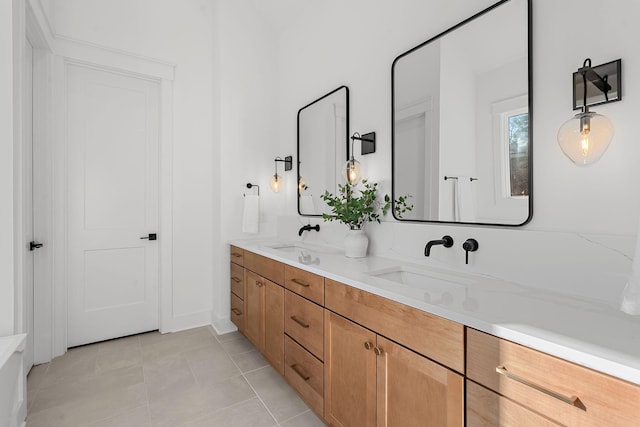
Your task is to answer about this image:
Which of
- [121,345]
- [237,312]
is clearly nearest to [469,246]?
[237,312]

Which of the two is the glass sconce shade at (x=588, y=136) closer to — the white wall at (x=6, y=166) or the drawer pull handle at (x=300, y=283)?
the drawer pull handle at (x=300, y=283)

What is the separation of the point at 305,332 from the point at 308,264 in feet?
1.22

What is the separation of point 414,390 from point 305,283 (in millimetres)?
786

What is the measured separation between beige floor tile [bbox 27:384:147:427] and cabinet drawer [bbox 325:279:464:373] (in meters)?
1.44

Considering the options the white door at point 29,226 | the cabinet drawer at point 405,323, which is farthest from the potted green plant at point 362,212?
the white door at point 29,226

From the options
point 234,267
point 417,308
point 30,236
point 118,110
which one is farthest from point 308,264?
point 118,110

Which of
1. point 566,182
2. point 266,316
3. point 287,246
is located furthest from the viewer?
point 287,246

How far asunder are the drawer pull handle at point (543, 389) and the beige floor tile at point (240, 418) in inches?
53.1

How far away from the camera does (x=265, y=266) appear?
7.18ft

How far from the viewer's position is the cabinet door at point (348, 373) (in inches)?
50.8

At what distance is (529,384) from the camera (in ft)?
2.57

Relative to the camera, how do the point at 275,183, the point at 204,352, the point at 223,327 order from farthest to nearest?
the point at 275,183, the point at 223,327, the point at 204,352

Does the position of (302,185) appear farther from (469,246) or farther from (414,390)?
(414,390)

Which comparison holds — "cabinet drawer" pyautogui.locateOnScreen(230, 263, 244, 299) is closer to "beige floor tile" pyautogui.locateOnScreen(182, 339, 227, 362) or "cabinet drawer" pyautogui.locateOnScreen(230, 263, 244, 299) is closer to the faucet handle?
"beige floor tile" pyautogui.locateOnScreen(182, 339, 227, 362)
